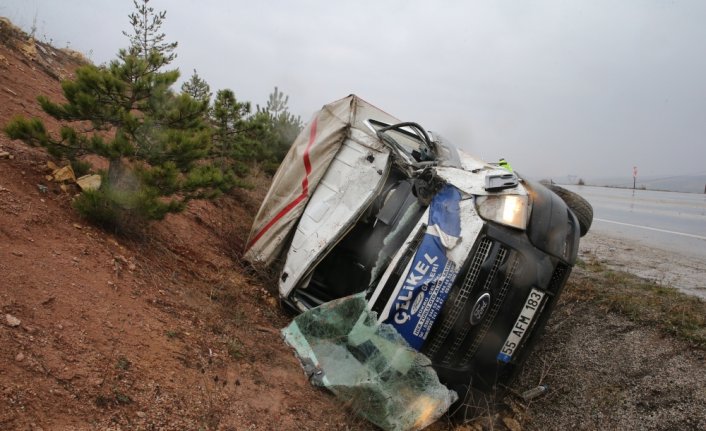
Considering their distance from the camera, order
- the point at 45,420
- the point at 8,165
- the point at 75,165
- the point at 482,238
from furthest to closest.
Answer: the point at 75,165 < the point at 8,165 < the point at 482,238 < the point at 45,420

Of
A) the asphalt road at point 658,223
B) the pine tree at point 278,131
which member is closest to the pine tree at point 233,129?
the pine tree at point 278,131

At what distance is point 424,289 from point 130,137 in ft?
9.00

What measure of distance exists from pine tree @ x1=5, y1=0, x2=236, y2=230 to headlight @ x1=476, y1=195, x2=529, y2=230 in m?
2.30

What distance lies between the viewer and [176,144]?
13.8 feet

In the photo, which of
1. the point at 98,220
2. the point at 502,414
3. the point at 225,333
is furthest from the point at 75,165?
the point at 502,414

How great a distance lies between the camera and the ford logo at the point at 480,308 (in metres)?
3.29

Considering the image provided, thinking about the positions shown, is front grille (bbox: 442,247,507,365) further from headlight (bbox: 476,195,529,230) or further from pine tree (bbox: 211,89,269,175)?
pine tree (bbox: 211,89,269,175)

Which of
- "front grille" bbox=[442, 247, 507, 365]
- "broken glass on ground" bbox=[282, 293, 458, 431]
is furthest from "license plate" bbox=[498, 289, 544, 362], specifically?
"broken glass on ground" bbox=[282, 293, 458, 431]

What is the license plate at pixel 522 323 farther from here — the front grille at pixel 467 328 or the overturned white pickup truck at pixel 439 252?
the front grille at pixel 467 328

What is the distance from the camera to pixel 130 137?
420 centimetres

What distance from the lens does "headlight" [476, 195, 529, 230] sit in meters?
3.43

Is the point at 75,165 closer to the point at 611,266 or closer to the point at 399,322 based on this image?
the point at 399,322

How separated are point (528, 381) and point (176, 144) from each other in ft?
11.5

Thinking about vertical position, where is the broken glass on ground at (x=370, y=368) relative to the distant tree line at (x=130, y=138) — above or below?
below
